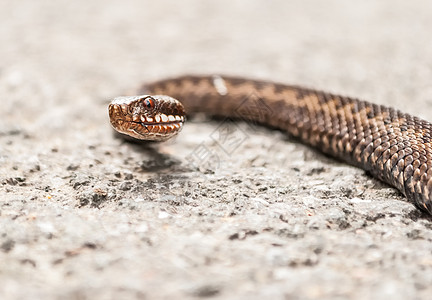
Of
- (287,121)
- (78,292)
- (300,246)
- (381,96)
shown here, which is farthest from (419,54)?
(78,292)

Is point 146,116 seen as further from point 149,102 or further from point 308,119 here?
point 308,119

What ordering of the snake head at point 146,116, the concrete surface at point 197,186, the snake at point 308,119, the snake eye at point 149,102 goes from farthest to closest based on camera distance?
1. the snake eye at point 149,102
2. the snake head at point 146,116
3. the snake at point 308,119
4. the concrete surface at point 197,186

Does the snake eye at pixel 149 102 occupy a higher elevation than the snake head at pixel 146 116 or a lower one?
higher

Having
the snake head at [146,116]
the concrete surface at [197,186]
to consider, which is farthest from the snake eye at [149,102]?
the concrete surface at [197,186]

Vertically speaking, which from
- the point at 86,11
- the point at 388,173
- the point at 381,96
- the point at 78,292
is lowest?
the point at 78,292

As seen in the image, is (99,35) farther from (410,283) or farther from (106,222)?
(410,283)

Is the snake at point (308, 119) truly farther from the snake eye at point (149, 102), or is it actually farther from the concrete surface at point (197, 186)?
the concrete surface at point (197, 186)

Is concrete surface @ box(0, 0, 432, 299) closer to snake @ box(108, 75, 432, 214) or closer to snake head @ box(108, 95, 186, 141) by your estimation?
snake @ box(108, 75, 432, 214)
